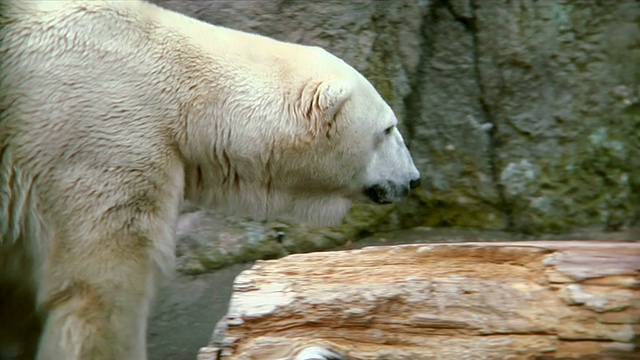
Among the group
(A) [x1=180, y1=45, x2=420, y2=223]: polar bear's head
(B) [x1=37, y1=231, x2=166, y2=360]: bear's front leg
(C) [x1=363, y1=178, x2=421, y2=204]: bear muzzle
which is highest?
(A) [x1=180, y1=45, x2=420, y2=223]: polar bear's head

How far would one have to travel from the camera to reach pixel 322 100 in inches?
135

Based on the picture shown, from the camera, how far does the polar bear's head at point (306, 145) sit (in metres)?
3.42

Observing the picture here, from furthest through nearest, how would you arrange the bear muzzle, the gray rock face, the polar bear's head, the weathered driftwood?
the gray rock face → the bear muzzle → the polar bear's head → the weathered driftwood

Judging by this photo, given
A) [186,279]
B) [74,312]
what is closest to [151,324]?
[186,279]

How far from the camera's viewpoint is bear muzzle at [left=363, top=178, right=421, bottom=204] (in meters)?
3.72

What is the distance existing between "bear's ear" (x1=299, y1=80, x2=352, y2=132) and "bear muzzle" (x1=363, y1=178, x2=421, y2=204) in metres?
0.42

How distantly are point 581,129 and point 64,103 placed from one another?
10.6 feet

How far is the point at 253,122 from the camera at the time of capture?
11.2ft

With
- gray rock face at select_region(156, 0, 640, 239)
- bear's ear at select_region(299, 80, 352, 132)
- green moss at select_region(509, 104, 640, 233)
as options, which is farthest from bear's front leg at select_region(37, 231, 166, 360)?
green moss at select_region(509, 104, 640, 233)

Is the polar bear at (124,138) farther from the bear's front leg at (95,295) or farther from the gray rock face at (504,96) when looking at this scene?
the gray rock face at (504,96)

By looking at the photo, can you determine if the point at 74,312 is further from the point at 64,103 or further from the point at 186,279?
the point at 186,279

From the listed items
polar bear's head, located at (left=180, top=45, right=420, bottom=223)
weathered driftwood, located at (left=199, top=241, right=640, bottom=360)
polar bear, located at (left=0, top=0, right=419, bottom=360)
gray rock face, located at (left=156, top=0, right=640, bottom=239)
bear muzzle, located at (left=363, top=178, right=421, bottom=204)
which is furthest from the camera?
gray rock face, located at (left=156, top=0, right=640, bottom=239)

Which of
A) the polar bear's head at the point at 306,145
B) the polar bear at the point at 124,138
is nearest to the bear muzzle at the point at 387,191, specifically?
the polar bear's head at the point at 306,145

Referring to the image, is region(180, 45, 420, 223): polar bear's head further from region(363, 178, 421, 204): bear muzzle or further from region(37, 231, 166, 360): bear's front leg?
region(37, 231, 166, 360): bear's front leg
